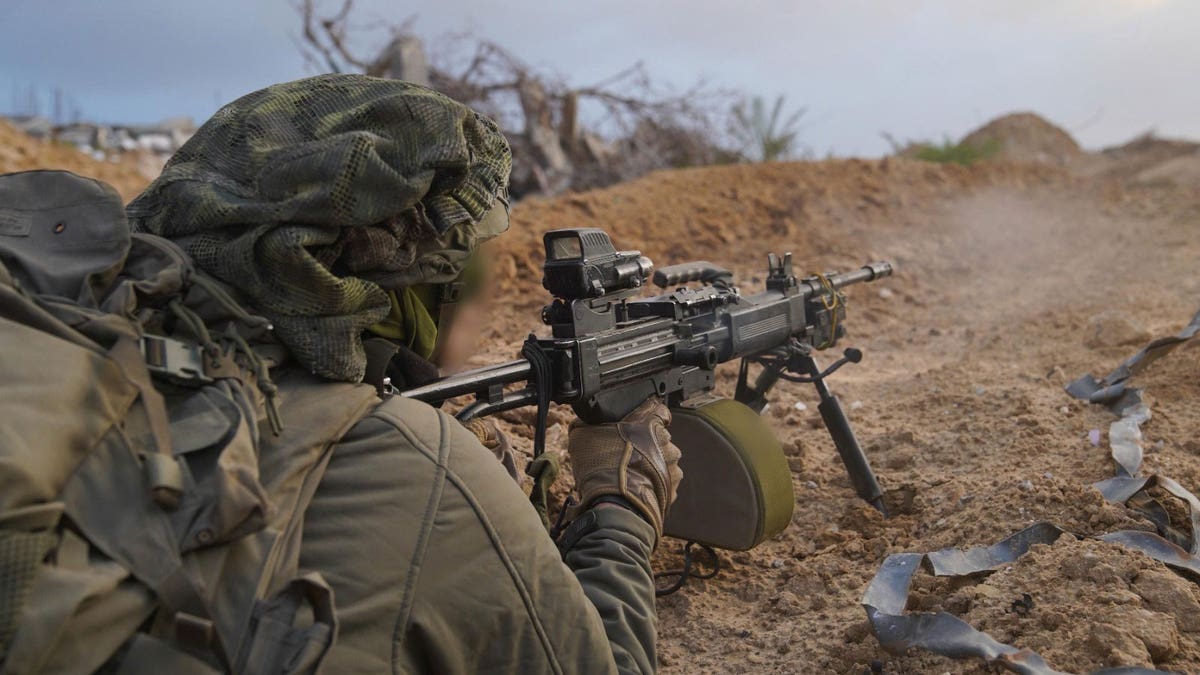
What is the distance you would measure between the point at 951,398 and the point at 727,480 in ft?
6.94

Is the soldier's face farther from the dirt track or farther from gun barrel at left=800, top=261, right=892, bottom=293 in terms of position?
gun barrel at left=800, top=261, right=892, bottom=293

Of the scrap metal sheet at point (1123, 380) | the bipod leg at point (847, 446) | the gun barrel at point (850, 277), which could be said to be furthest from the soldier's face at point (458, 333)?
the scrap metal sheet at point (1123, 380)

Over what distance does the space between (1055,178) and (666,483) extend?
36.7ft

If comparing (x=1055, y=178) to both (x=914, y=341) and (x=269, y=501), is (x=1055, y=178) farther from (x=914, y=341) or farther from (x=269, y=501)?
(x=269, y=501)

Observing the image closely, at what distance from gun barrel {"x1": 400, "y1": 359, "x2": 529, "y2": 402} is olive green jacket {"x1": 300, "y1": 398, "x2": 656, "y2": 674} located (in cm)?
44

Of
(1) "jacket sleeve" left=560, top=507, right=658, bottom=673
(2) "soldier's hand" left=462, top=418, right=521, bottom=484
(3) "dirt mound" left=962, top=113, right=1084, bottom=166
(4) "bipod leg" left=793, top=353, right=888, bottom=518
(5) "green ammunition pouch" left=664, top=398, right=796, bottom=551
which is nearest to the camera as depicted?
(1) "jacket sleeve" left=560, top=507, right=658, bottom=673

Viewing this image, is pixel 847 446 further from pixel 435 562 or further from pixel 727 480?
pixel 435 562

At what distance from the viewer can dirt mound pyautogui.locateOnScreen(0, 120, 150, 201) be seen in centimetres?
1050

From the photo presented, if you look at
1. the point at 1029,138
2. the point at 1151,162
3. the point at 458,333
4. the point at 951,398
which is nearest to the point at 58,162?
the point at 951,398

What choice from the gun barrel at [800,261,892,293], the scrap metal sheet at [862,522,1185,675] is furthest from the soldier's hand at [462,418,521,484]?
the gun barrel at [800,261,892,293]

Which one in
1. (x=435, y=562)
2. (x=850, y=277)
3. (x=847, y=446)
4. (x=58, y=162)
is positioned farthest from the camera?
(x=58, y=162)

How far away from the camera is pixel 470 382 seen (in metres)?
2.53

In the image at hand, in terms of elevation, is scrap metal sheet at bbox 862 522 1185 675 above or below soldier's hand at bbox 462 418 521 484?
below

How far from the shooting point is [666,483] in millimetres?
2775
